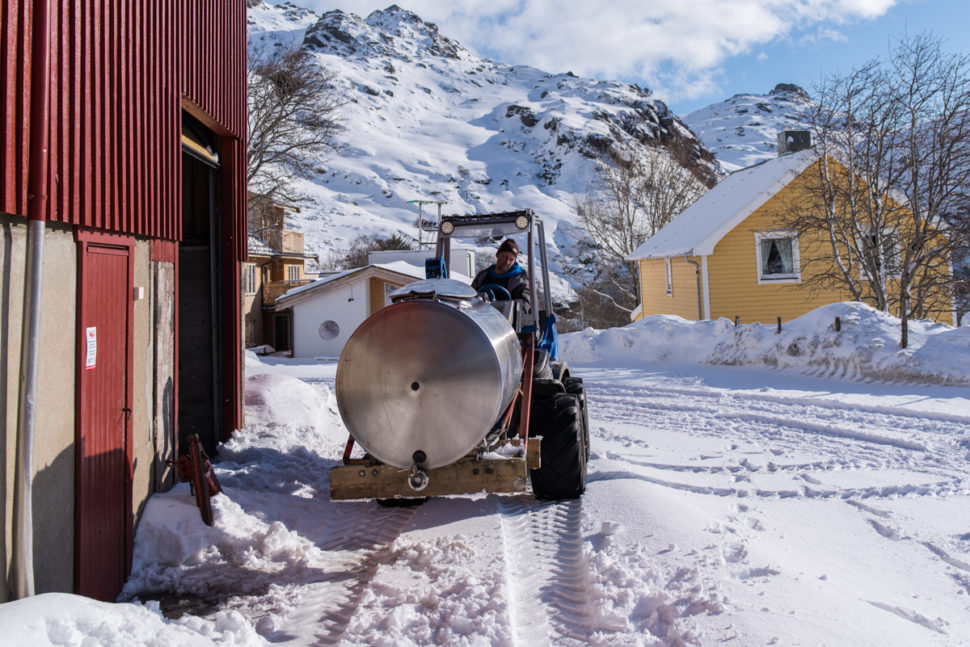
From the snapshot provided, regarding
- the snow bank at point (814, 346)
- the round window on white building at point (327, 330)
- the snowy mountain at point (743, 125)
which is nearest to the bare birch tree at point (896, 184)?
the snow bank at point (814, 346)

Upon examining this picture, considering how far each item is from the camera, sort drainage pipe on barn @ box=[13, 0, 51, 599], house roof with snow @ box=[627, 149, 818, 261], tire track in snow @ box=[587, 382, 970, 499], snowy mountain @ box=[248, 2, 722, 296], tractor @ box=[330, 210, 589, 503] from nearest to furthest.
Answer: drainage pipe on barn @ box=[13, 0, 51, 599] < tractor @ box=[330, 210, 589, 503] < tire track in snow @ box=[587, 382, 970, 499] < house roof with snow @ box=[627, 149, 818, 261] < snowy mountain @ box=[248, 2, 722, 296]

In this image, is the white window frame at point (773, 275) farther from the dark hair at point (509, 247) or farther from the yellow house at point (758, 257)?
the dark hair at point (509, 247)

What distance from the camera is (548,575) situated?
490 centimetres

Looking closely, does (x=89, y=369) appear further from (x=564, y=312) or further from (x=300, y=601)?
(x=564, y=312)

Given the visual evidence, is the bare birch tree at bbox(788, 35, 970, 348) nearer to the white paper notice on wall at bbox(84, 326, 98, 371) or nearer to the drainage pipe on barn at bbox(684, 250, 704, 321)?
the drainage pipe on barn at bbox(684, 250, 704, 321)

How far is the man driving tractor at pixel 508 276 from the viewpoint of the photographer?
687 centimetres

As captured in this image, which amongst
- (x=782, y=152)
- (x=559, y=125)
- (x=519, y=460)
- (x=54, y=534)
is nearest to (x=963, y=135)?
(x=782, y=152)

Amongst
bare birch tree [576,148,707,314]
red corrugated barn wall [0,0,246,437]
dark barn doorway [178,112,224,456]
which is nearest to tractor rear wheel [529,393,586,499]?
red corrugated barn wall [0,0,246,437]

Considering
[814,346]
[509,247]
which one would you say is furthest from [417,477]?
[814,346]

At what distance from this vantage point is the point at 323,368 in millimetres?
20906

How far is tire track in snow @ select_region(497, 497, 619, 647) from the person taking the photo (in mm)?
4105

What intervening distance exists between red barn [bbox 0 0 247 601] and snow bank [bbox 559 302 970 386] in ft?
38.3

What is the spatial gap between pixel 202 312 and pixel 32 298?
473 centimetres

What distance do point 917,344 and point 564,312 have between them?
3913 centimetres
